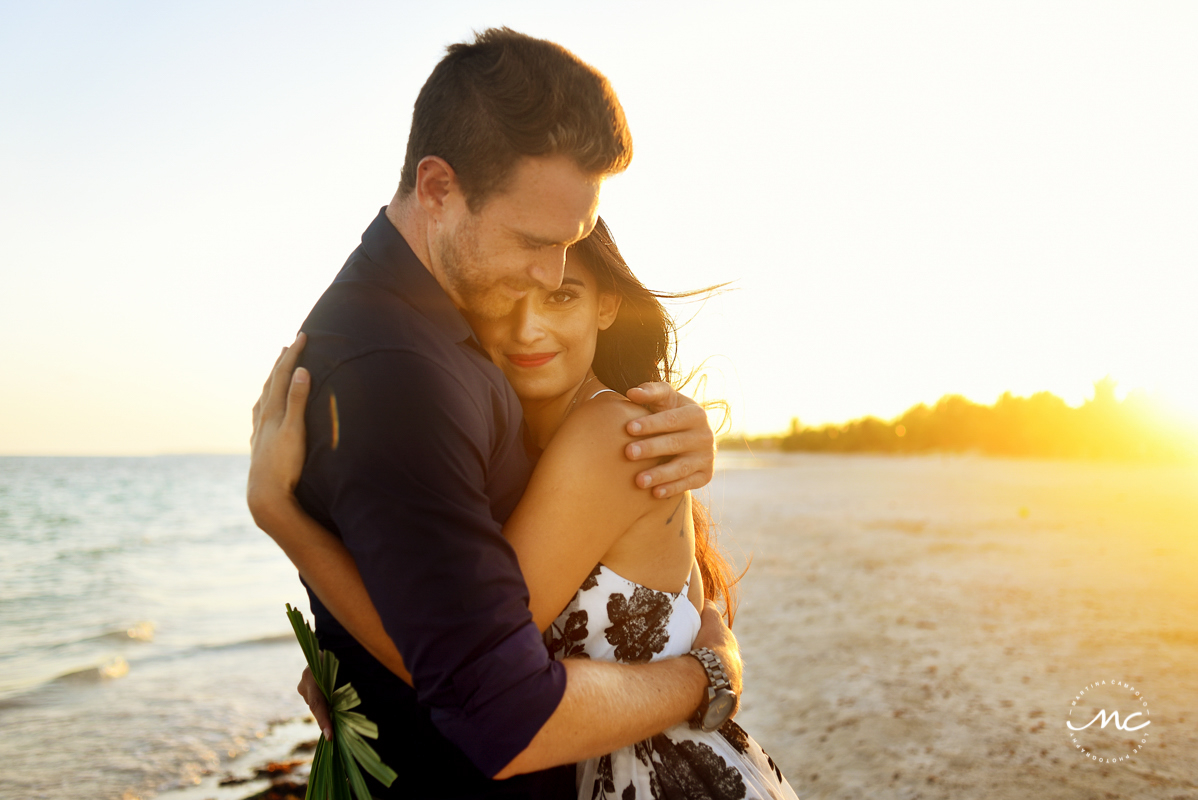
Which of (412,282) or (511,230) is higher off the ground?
(511,230)

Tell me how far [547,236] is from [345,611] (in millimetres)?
1069

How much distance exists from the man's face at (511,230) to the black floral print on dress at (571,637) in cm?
91

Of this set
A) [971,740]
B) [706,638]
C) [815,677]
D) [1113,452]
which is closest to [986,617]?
[815,677]

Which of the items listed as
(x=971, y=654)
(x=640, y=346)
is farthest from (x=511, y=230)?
(x=971, y=654)

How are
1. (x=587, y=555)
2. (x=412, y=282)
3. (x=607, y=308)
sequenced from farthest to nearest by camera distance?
(x=607, y=308)
(x=587, y=555)
(x=412, y=282)

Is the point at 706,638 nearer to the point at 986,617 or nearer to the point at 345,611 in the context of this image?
the point at 345,611

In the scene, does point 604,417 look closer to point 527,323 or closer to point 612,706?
point 527,323

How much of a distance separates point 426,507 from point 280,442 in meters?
0.45

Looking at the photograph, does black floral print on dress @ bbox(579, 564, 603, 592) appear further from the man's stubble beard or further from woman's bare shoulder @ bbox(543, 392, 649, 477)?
the man's stubble beard

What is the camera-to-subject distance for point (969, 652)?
762 cm

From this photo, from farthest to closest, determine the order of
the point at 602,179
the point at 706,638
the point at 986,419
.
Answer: the point at 986,419 < the point at 706,638 < the point at 602,179

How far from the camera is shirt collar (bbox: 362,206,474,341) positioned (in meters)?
1.82

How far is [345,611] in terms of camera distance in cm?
170

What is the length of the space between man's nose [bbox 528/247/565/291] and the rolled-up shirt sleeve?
1.85 feet
